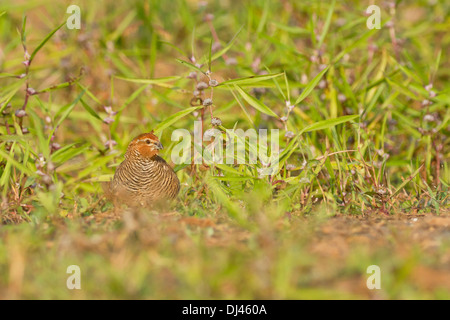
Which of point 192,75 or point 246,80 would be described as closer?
point 246,80

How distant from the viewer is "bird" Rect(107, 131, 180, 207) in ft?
13.2

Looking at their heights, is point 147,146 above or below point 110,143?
below

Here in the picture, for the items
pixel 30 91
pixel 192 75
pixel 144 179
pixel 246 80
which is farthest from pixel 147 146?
pixel 30 91

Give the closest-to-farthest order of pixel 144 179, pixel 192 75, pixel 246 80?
pixel 246 80, pixel 144 179, pixel 192 75

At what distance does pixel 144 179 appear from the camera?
407 centimetres

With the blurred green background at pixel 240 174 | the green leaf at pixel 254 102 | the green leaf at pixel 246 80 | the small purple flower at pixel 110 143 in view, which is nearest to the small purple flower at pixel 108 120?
the blurred green background at pixel 240 174

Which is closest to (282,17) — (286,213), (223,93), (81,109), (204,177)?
(223,93)

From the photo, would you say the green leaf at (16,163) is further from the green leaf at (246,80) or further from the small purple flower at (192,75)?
the green leaf at (246,80)

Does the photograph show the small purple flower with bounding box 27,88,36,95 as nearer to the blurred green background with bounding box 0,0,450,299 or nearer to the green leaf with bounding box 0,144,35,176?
the blurred green background with bounding box 0,0,450,299

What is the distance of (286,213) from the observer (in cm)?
366

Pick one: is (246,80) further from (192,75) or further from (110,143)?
(110,143)

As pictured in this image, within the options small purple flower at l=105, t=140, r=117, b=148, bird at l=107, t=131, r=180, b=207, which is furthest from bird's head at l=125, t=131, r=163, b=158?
small purple flower at l=105, t=140, r=117, b=148
